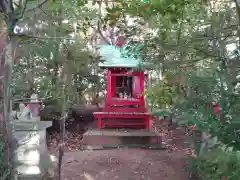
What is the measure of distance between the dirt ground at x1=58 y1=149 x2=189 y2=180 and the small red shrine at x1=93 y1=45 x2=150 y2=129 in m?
1.68

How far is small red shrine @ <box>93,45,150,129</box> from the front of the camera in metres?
8.74

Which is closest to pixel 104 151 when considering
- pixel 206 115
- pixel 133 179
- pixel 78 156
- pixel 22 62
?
pixel 78 156

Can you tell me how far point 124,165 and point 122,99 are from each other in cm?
307

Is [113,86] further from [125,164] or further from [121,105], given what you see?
[125,164]

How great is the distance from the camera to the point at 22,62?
8.45 m

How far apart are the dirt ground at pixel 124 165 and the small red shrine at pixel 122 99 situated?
168cm

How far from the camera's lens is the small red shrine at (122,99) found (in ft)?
28.7

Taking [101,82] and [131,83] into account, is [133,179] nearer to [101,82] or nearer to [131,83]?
[131,83]

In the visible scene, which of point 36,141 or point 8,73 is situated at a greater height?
point 8,73

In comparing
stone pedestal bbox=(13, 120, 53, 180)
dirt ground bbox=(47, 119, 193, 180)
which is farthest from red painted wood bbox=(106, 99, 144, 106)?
stone pedestal bbox=(13, 120, 53, 180)

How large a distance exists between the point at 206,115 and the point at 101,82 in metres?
9.39

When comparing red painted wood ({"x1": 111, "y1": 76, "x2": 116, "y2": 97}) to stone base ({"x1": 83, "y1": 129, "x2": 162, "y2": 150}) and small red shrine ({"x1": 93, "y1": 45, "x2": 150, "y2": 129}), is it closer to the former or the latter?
small red shrine ({"x1": 93, "y1": 45, "x2": 150, "y2": 129})

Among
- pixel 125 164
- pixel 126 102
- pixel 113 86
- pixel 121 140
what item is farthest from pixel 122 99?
pixel 125 164

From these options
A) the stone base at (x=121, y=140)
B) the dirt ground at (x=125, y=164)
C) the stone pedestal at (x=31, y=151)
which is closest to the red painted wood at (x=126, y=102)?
the stone base at (x=121, y=140)
